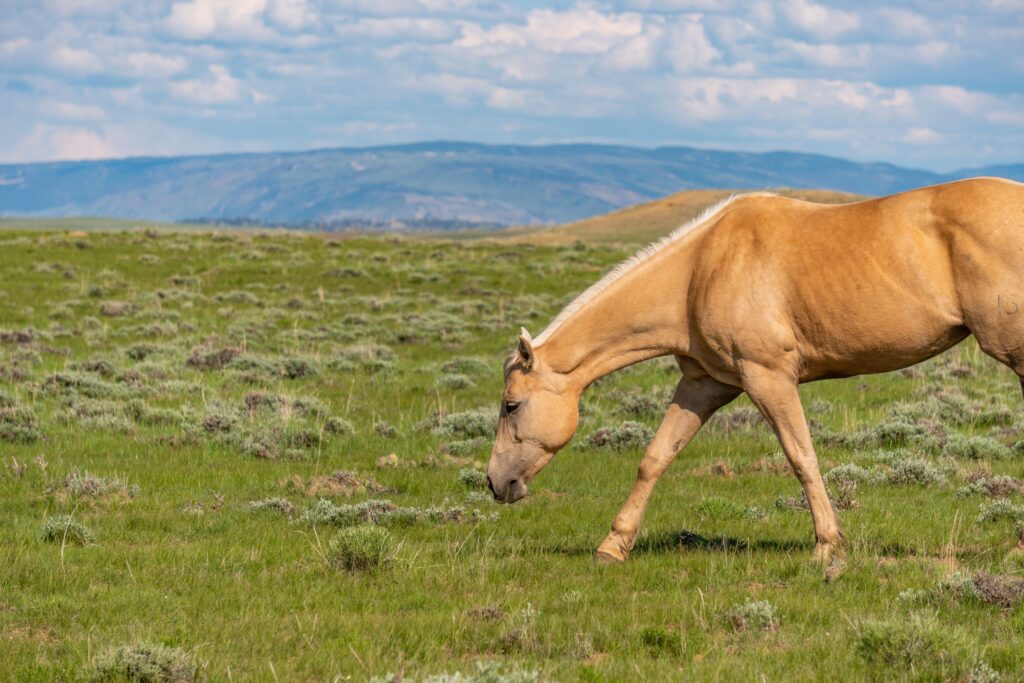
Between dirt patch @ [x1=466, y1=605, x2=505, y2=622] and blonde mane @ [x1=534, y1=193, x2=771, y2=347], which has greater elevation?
blonde mane @ [x1=534, y1=193, x2=771, y2=347]

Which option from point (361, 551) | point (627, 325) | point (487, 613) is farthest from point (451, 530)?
point (487, 613)

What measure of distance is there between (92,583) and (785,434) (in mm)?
4938

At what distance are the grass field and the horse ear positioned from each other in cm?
149

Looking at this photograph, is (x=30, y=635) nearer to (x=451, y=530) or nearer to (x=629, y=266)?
(x=451, y=530)

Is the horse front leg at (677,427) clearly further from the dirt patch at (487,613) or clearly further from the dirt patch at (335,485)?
the dirt patch at (335,485)

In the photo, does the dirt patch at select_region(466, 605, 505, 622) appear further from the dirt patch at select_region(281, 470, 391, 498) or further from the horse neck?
the dirt patch at select_region(281, 470, 391, 498)

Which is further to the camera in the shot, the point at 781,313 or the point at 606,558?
the point at 606,558

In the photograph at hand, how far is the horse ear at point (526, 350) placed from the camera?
8.03 m

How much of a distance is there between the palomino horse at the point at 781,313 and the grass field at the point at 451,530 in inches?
34.6

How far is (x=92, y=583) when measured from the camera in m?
7.22

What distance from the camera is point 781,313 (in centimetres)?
763

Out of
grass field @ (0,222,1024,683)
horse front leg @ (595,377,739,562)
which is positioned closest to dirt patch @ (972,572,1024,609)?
grass field @ (0,222,1024,683)

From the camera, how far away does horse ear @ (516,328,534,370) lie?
803cm

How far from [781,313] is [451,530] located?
3.52 metres
